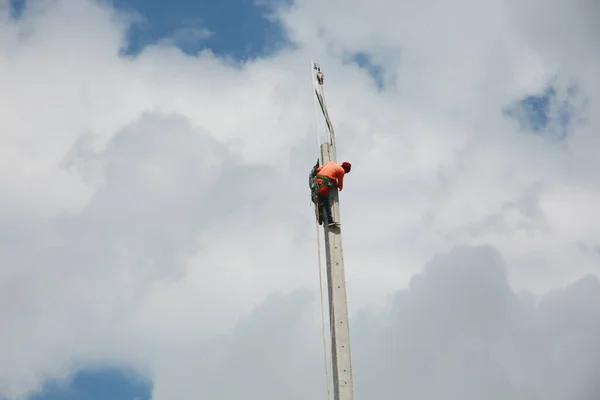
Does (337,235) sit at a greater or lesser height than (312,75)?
lesser

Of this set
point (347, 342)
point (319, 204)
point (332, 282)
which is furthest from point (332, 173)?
point (347, 342)

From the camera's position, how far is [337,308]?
456 inches

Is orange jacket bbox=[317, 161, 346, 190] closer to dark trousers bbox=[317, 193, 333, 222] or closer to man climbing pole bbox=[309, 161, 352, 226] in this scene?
man climbing pole bbox=[309, 161, 352, 226]

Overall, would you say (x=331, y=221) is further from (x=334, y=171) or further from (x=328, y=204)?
(x=334, y=171)

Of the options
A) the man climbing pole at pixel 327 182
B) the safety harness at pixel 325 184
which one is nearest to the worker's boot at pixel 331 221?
the man climbing pole at pixel 327 182

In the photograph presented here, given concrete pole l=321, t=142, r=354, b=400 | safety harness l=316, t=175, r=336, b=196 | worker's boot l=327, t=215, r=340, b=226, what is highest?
safety harness l=316, t=175, r=336, b=196

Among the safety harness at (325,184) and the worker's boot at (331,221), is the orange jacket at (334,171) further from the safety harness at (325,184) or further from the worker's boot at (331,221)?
the worker's boot at (331,221)

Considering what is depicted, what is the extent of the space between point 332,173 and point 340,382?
11.5 feet

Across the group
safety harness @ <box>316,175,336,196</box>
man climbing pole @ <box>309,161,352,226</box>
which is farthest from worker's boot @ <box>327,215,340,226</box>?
safety harness @ <box>316,175,336,196</box>

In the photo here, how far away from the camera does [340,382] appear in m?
A: 10.9

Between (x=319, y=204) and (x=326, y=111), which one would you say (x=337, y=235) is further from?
(x=326, y=111)

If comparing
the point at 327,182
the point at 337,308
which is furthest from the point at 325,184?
the point at 337,308

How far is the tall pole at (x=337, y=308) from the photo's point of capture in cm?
1098

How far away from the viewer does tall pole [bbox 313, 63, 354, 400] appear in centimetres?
1098
